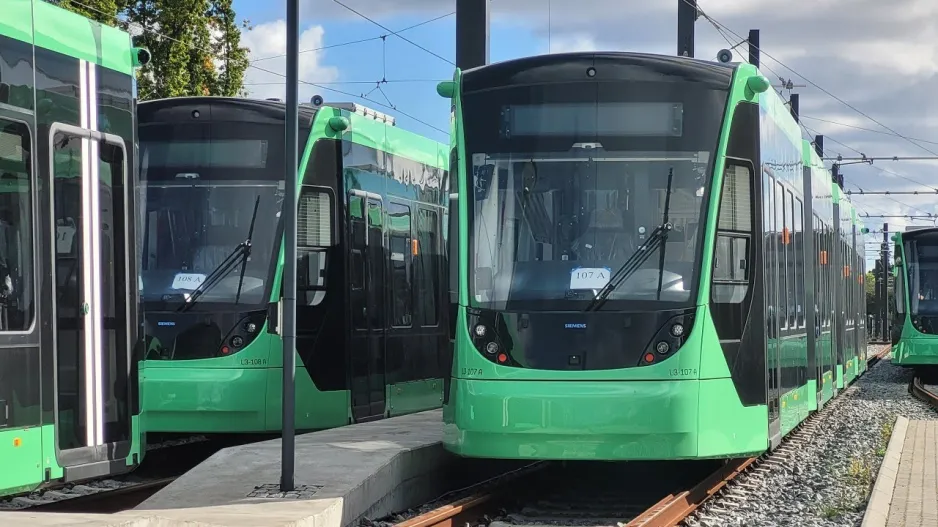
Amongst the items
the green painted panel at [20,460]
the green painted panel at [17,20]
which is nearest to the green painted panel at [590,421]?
the green painted panel at [20,460]

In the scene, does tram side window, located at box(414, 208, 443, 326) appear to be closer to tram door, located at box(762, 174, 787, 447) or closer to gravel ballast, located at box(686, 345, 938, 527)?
gravel ballast, located at box(686, 345, 938, 527)

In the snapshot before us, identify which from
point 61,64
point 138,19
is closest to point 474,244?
point 61,64

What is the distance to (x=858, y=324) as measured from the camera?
30062mm

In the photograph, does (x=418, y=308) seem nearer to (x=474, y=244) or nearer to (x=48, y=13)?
(x=474, y=244)

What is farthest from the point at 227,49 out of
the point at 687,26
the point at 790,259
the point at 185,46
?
the point at 790,259

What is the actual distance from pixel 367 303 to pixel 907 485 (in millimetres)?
6120

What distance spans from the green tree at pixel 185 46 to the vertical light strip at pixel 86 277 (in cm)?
1812

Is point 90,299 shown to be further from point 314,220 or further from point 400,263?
point 400,263

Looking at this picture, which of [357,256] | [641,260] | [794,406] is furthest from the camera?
[357,256]

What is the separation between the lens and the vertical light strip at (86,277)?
983 cm

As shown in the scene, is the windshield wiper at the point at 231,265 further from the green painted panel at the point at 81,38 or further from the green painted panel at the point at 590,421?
the green painted panel at the point at 590,421

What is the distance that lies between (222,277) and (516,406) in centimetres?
476

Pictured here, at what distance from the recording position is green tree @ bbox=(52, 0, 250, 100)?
28.5m

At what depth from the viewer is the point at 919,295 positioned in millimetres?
30703
